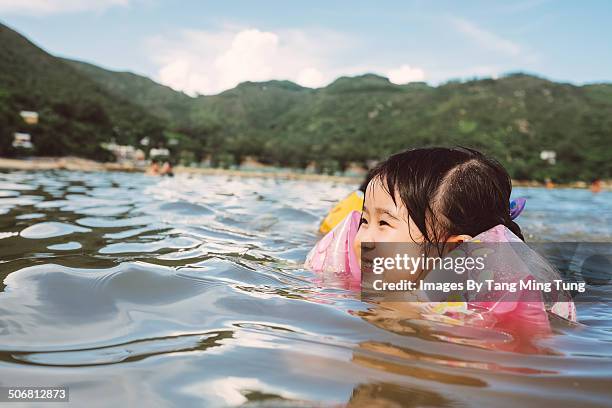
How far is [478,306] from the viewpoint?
2252mm

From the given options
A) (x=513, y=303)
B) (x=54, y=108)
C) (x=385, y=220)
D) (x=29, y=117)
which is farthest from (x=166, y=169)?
(x=54, y=108)

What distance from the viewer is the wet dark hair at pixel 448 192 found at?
2490mm

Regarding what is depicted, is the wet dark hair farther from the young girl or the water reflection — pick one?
the water reflection

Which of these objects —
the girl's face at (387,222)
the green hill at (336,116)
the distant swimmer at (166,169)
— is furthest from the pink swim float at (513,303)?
the green hill at (336,116)

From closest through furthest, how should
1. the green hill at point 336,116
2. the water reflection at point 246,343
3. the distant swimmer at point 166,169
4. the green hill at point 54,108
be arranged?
the water reflection at point 246,343 < the distant swimmer at point 166,169 < the green hill at point 54,108 < the green hill at point 336,116

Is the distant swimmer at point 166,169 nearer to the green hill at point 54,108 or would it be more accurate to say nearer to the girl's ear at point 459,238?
the green hill at point 54,108

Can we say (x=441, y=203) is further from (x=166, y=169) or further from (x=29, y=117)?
(x=29, y=117)

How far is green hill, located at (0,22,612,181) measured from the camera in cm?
6519

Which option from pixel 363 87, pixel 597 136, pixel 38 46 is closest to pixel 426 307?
pixel 597 136

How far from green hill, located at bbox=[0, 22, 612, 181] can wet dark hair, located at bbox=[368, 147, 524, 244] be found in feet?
117

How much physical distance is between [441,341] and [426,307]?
44 centimetres

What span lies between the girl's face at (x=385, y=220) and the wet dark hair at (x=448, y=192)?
0.03 meters

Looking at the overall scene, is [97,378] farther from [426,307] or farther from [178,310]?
[426,307]

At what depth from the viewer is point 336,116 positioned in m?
118
